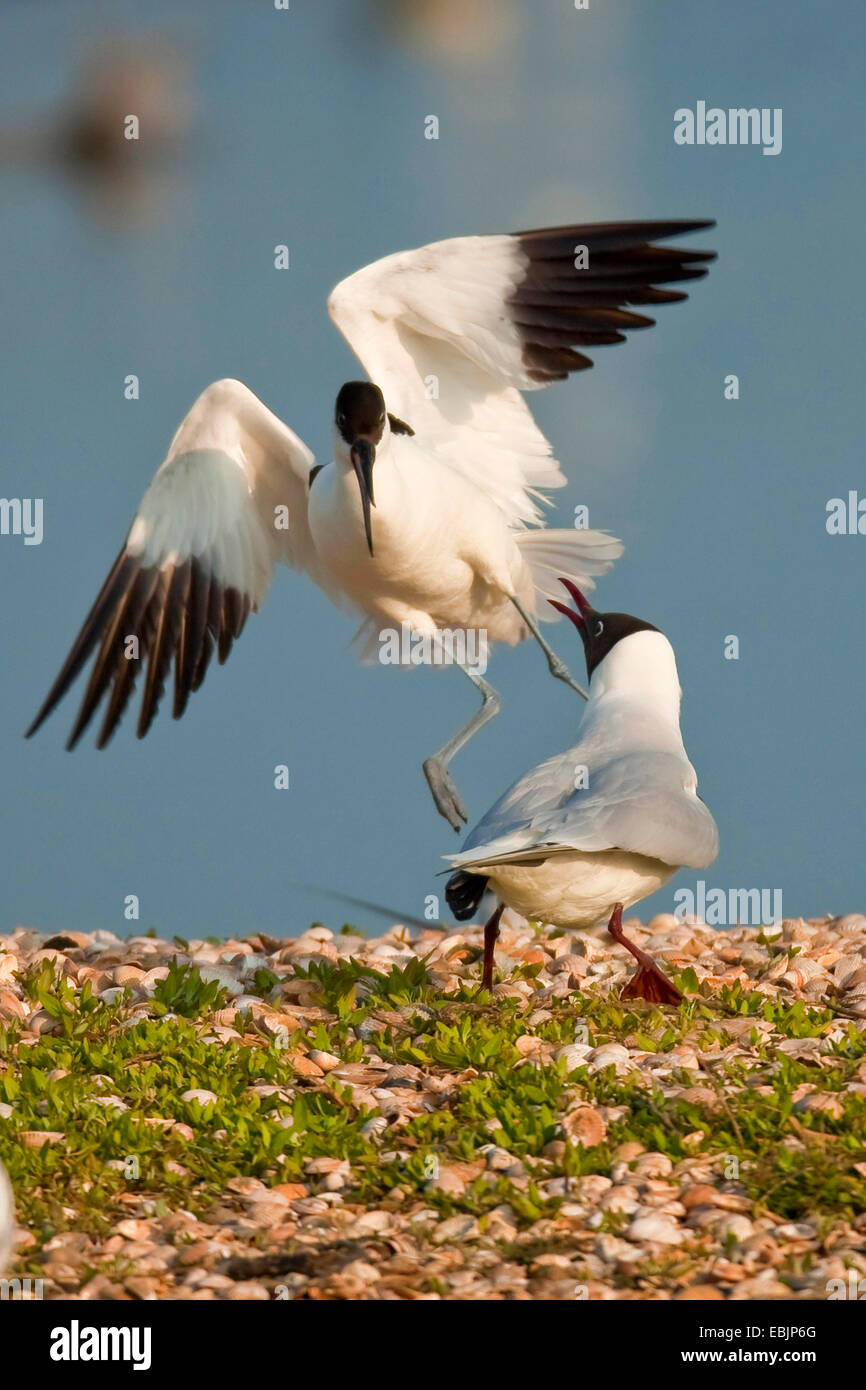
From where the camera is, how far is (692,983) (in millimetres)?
4766

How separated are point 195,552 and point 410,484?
1101 mm

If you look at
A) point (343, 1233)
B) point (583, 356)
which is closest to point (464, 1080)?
point (343, 1233)

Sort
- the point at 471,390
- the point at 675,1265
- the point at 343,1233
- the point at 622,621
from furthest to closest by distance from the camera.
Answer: the point at 471,390
the point at 622,621
the point at 343,1233
the point at 675,1265

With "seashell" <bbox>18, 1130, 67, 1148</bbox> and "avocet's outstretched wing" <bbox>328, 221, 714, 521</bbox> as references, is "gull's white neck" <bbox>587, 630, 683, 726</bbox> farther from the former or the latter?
"seashell" <bbox>18, 1130, 67, 1148</bbox>

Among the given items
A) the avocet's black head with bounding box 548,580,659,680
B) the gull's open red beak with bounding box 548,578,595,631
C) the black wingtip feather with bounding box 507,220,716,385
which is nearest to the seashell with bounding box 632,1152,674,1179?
the avocet's black head with bounding box 548,580,659,680

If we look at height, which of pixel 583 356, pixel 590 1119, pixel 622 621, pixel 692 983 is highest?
pixel 583 356

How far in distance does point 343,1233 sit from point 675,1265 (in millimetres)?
664

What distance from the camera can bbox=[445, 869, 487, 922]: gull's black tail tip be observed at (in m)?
4.64

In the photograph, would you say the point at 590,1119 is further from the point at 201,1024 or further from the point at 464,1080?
the point at 201,1024

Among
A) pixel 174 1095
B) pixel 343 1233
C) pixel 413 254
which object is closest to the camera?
pixel 343 1233

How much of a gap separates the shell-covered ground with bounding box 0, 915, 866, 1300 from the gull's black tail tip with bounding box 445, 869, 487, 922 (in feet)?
0.94

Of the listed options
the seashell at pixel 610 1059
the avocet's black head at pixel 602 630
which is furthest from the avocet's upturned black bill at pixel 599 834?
the seashell at pixel 610 1059

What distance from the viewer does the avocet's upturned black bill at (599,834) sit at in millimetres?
4223

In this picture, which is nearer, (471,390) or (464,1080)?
(464,1080)
